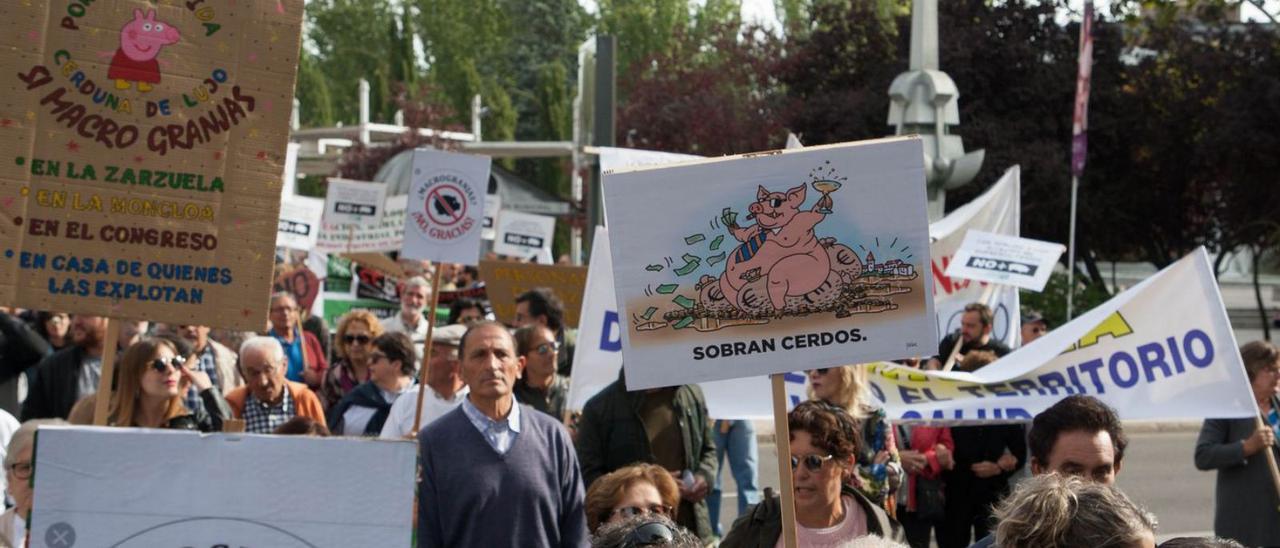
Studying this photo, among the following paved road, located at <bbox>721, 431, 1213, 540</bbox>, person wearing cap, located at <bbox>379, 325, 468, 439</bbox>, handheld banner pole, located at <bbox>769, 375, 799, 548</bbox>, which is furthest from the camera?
paved road, located at <bbox>721, 431, 1213, 540</bbox>

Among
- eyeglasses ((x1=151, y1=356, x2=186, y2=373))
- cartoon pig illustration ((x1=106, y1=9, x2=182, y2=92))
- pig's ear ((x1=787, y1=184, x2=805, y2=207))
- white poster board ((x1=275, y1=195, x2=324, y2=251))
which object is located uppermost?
white poster board ((x1=275, y1=195, x2=324, y2=251))

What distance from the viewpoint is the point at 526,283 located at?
1322 centimetres

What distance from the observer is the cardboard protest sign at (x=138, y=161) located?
14.2ft

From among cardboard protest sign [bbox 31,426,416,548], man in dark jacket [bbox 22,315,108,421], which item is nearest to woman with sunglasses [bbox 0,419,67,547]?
cardboard protest sign [bbox 31,426,416,548]

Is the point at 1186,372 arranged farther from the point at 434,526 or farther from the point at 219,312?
the point at 219,312

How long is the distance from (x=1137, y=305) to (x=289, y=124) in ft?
13.7

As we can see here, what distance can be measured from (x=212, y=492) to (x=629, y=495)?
6.70 ft

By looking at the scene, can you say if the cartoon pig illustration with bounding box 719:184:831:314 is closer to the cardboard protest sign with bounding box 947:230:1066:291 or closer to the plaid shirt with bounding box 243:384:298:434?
the plaid shirt with bounding box 243:384:298:434

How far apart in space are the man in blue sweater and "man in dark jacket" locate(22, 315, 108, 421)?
11.2 feet

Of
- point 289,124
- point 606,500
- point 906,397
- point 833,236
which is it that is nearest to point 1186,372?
point 906,397

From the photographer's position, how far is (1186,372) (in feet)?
23.2

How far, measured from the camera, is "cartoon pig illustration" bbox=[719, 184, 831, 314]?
14.2 feet

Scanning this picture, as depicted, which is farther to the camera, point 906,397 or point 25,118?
point 906,397

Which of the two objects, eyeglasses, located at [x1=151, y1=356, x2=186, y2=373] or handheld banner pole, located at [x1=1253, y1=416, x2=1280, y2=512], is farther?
handheld banner pole, located at [x1=1253, y1=416, x2=1280, y2=512]
